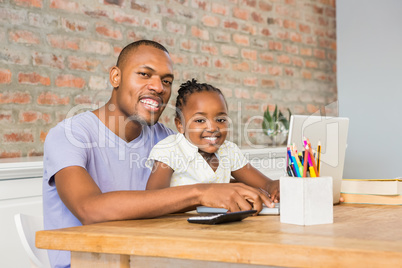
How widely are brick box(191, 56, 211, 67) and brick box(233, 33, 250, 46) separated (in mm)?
345

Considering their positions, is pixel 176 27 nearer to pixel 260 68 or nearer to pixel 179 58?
pixel 179 58

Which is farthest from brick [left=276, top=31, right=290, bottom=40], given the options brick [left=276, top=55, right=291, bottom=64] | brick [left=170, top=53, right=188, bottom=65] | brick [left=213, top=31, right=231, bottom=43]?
brick [left=170, top=53, right=188, bottom=65]

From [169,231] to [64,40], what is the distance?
1.82 meters

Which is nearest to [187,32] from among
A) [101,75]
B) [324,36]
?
[101,75]

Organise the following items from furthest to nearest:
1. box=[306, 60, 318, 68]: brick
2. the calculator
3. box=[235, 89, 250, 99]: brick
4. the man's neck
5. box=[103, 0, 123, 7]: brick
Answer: box=[306, 60, 318, 68]: brick → box=[235, 89, 250, 99]: brick → box=[103, 0, 123, 7]: brick → the man's neck → the calculator

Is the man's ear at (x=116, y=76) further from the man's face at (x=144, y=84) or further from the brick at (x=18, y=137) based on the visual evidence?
the brick at (x=18, y=137)

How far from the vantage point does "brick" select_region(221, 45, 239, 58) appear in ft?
11.6

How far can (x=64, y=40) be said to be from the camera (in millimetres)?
2572

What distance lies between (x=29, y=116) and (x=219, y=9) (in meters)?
1.64

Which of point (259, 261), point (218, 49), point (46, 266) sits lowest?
point (46, 266)

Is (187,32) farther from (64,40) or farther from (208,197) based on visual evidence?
(208,197)

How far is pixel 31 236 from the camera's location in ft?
4.60

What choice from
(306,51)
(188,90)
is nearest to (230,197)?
(188,90)

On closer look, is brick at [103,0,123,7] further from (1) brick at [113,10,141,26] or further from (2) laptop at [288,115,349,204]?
(2) laptop at [288,115,349,204]
